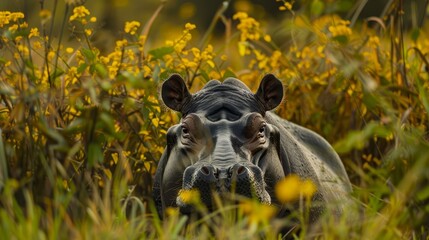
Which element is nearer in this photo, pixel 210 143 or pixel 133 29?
pixel 210 143

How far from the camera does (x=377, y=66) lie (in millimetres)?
8555

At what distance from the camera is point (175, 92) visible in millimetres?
6465

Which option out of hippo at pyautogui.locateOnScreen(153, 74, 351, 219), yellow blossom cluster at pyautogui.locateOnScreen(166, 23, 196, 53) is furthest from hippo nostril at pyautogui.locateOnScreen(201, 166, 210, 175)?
yellow blossom cluster at pyautogui.locateOnScreen(166, 23, 196, 53)

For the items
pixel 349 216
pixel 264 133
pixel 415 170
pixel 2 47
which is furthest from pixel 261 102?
pixel 415 170

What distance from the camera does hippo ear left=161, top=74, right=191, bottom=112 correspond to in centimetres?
643

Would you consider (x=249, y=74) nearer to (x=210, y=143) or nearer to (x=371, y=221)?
(x=210, y=143)

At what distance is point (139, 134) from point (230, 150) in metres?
1.36

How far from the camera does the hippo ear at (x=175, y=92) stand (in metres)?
6.43

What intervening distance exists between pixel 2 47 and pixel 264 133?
1.34 metres

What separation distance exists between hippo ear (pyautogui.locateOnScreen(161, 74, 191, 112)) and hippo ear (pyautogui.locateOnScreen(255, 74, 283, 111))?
1.29 ft

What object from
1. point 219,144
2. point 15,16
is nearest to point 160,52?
point 15,16

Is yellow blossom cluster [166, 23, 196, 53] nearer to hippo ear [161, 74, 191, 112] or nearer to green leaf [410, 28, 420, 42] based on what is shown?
hippo ear [161, 74, 191, 112]

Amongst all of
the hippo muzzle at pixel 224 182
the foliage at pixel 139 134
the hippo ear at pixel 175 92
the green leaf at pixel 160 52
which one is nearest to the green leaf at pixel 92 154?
the foliage at pixel 139 134

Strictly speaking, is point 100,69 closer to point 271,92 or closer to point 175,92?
point 175,92
